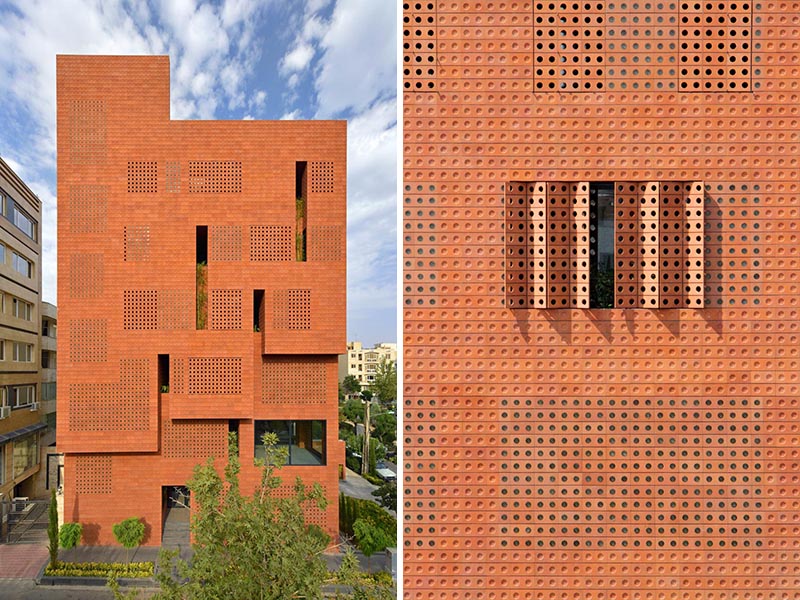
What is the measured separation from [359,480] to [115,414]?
14.4 m

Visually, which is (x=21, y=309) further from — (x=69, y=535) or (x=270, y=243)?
(x=270, y=243)

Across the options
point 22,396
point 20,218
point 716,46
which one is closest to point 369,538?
point 716,46

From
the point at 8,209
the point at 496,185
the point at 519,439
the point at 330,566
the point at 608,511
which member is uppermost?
the point at 8,209

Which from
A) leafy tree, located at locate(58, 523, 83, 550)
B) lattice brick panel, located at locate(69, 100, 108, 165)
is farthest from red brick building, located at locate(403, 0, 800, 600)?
leafy tree, located at locate(58, 523, 83, 550)

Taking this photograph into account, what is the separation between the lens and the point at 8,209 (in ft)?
66.9

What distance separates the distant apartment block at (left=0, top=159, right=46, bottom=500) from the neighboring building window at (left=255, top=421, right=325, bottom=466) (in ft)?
41.5

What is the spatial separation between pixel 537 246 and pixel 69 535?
1741 cm

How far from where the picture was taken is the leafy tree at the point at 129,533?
44.7 feet

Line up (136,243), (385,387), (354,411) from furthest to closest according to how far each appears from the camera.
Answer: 1. (385,387)
2. (354,411)
3. (136,243)

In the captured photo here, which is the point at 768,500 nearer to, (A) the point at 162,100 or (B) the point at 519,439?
(B) the point at 519,439

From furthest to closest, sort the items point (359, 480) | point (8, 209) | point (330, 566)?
point (359, 480), point (8, 209), point (330, 566)

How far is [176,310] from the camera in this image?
14.5m

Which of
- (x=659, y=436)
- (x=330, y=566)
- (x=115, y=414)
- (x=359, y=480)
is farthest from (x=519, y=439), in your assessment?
(x=359, y=480)

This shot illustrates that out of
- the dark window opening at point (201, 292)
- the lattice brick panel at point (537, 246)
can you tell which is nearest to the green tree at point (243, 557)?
the lattice brick panel at point (537, 246)
